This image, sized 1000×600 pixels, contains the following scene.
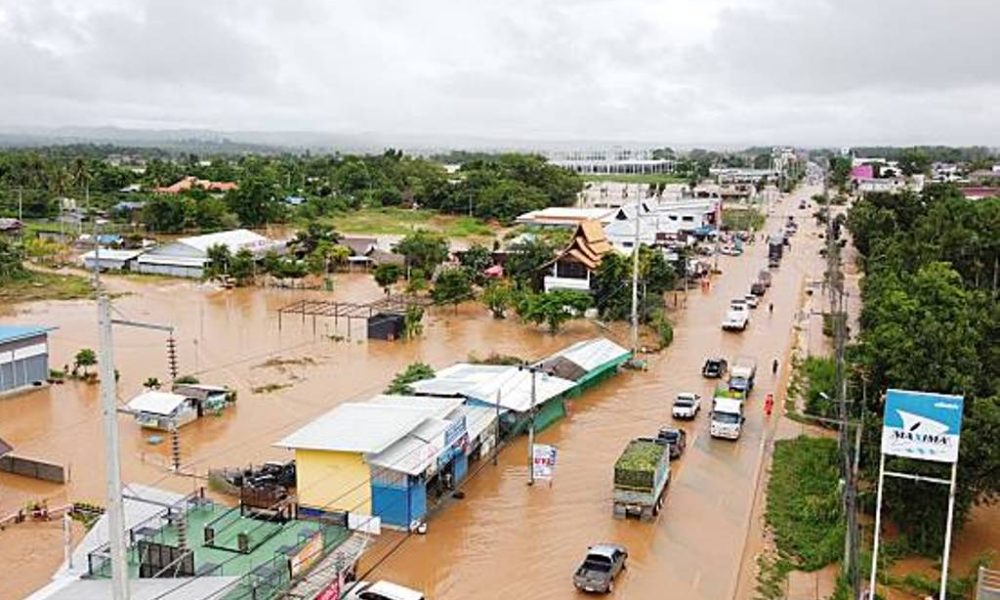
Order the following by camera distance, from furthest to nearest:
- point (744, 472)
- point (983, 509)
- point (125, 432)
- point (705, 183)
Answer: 1. point (705, 183)
2. point (125, 432)
3. point (744, 472)
4. point (983, 509)

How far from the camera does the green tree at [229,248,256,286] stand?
137ft

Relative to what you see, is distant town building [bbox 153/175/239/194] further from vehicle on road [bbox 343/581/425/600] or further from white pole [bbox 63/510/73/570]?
vehicle on road [bbox 343/581/425/600]

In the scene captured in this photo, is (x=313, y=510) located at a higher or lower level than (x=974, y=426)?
lower

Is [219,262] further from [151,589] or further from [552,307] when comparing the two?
[151,589]

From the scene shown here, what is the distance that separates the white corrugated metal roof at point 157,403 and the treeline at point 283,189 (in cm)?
3724

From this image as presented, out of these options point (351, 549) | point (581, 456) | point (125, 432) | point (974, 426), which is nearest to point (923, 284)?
point (974, 426)

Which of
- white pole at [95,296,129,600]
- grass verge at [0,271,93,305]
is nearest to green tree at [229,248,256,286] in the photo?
grass verge at [0,271,93,305]

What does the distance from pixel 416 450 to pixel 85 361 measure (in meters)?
14.7

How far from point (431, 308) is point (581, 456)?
1769 cm

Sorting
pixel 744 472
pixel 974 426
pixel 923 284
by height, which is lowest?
pixel 744 472

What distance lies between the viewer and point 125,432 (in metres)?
21.2

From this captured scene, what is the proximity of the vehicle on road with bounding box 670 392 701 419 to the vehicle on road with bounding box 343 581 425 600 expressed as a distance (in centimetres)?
1081

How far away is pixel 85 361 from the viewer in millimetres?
25906

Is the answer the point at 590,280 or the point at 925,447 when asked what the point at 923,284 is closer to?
the point at 925,447
